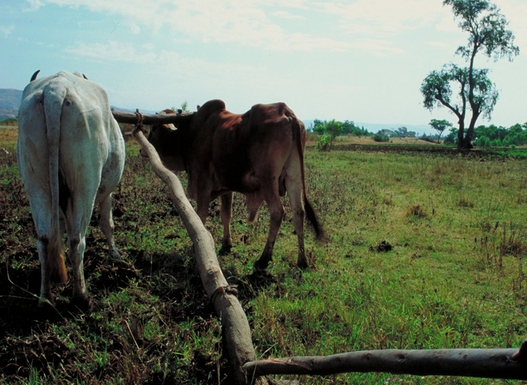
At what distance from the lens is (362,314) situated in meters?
4.09

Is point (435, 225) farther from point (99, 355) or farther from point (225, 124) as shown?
point (99, 355)

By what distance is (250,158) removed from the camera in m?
5.64

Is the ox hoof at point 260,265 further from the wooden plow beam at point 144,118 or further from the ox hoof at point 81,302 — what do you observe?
the wooden plow beam at point 144,118

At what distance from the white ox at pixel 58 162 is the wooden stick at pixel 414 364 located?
2020 millimetres

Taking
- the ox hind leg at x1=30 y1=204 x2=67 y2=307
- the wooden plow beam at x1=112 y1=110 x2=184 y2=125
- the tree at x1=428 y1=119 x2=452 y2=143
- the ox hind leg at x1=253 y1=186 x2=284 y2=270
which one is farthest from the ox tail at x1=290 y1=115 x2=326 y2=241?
the tree at x1=428 y1=119 x2=452 y2=143

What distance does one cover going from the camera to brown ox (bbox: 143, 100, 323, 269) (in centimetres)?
550

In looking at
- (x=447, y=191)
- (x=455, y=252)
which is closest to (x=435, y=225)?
(x=455, y=252)

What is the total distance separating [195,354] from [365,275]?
114 inches

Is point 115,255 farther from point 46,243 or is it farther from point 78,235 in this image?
point 46,243

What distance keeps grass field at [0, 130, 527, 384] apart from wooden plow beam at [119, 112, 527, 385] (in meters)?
0.21

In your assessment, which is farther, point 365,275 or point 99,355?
point 365,275

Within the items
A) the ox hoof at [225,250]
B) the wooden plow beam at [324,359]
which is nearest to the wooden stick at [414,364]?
the wooden plow beam at [324,359]

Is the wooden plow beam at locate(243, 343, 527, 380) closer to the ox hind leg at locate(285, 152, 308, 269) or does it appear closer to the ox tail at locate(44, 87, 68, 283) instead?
the ox tail at locate(44, 87, 68, 283)

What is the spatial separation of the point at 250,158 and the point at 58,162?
249 cm
